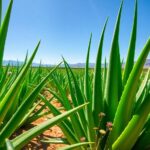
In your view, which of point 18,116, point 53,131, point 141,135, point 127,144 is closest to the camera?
point 18,116

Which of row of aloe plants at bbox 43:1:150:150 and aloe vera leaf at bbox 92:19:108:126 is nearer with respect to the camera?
row of aloe plants at bbox 43:1:150:150

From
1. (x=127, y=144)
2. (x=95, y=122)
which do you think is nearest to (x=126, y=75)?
(x=95, y=122)

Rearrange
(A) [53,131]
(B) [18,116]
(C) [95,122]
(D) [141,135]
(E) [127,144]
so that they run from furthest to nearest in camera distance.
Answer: (A) [53,131] → (C) [95,122] → (D) [141,135] → (E) [127,144] → (B) [18,116]

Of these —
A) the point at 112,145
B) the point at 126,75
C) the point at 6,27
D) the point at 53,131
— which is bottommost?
the point at 53,131

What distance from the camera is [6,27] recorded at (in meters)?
0.90

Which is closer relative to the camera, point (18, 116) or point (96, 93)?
point (18, 116)

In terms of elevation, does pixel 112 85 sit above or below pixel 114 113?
above

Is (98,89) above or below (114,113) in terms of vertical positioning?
above

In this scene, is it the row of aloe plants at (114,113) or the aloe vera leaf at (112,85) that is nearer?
the row of aloe plants at (114,113)

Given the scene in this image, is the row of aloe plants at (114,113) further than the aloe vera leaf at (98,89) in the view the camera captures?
No

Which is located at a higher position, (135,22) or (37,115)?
(135,22)

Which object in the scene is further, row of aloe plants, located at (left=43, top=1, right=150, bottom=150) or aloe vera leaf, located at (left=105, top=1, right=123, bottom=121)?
aloe vera leaf, located at (left=105, top=1, right=123, bottom=121)

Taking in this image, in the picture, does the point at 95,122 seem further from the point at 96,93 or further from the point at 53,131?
the point at 53,131

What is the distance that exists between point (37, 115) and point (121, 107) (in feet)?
4.07
